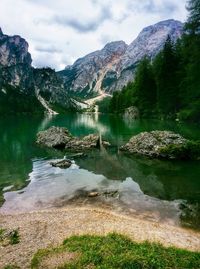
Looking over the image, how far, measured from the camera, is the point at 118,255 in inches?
595

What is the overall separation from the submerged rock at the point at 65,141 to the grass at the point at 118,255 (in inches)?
1452

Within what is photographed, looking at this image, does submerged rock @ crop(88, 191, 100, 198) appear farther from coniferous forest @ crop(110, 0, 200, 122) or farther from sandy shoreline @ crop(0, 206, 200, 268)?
coniferous forest @ crop(110, 0, 200, 122)

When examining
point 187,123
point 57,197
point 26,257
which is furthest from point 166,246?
point 187,123

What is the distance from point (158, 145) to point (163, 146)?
108 centimetres

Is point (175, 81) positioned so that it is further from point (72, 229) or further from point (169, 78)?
point (72, 229)

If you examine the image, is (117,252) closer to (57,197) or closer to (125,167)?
(57,197)

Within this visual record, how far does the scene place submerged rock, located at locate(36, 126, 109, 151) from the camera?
54781mm

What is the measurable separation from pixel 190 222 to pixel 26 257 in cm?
1171

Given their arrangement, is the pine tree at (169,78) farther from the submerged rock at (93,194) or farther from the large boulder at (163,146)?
the submerged rock at (93,194)

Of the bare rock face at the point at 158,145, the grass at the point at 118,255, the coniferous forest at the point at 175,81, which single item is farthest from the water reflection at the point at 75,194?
the coniferous forest at the point at 175,81

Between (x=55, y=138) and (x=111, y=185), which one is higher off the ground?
(x=55, y=138)

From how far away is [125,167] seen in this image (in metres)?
39.6

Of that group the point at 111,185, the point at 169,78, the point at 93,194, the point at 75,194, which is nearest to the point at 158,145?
the point at 111,185

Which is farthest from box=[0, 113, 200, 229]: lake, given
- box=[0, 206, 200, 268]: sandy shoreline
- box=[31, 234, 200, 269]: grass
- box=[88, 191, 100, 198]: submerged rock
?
box=[31, 234, 200, 269]: grass
